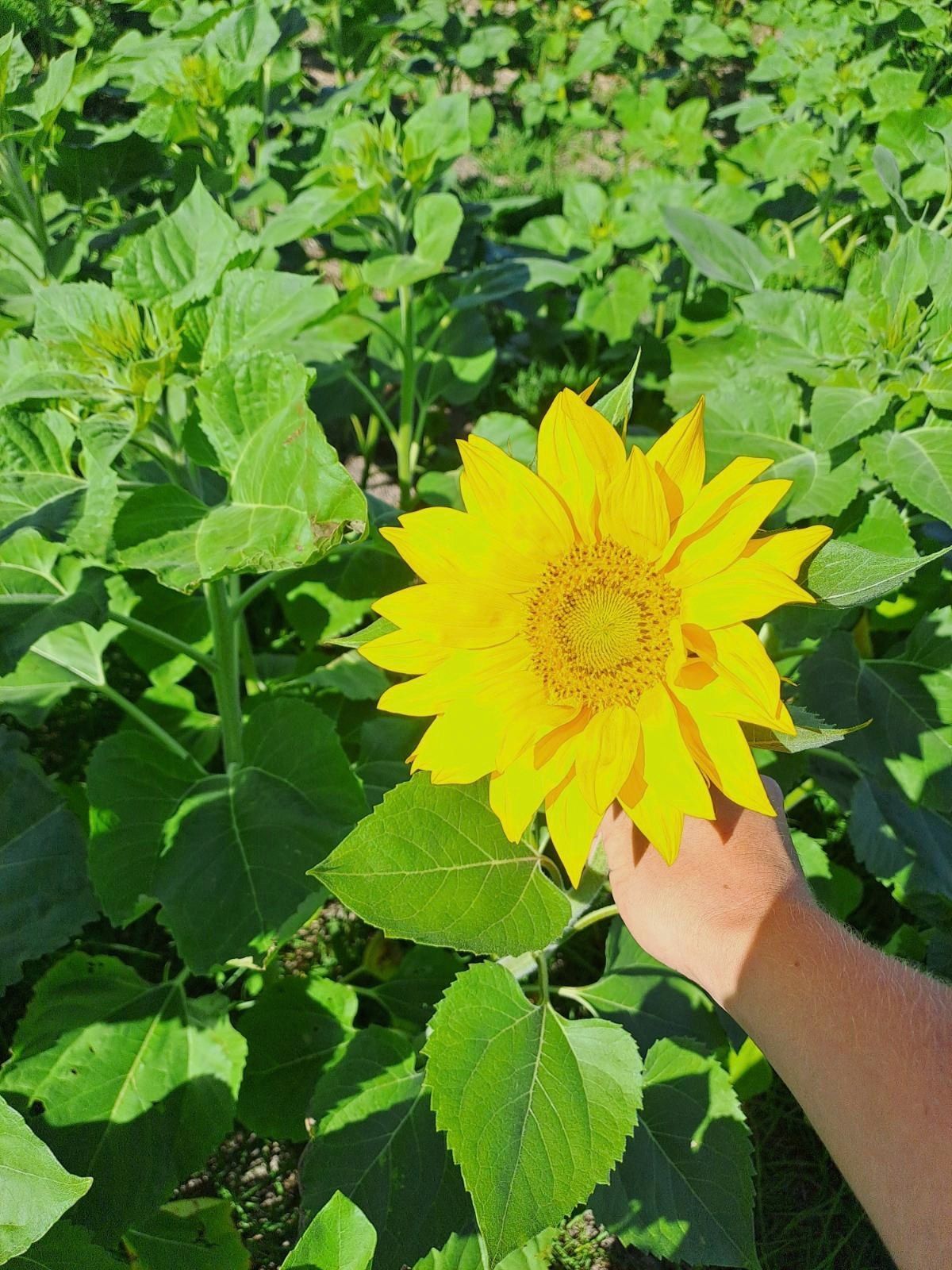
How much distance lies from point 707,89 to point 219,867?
285 inches

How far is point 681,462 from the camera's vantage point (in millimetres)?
1222

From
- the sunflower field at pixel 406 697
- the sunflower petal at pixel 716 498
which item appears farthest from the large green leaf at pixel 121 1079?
the sunflower petal at pixel 716 498

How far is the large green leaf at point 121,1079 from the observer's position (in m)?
1.81

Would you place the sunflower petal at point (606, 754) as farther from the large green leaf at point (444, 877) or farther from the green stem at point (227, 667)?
the green stem at point (227, 667)

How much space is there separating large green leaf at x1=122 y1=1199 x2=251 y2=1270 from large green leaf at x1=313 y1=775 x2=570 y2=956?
1032 millimetres

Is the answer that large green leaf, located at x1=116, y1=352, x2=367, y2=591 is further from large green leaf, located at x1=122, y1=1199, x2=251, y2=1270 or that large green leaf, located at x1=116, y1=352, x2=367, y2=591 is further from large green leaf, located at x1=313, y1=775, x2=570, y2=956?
large green leaf, located at x1=122, y1=1199, x2=251, y2=1270

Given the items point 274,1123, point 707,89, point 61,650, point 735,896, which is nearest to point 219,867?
point 274,1123

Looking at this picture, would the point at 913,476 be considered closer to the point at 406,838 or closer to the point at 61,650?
the point at 406,838

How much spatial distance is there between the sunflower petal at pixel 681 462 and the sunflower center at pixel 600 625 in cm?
10

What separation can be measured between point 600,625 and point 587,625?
0.02m

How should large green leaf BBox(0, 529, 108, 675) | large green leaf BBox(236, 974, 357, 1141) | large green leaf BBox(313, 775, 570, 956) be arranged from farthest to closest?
large green leaf BBox(236, 974, 357, 1141) → large green leaf BBox(0, 529, 108, 675) → large green leaf BBox(313, 775, 570, 956)

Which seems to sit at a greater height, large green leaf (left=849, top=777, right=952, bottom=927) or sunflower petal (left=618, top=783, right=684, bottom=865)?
sunflower petal (left=618, top=783, right=684, bottom=865)

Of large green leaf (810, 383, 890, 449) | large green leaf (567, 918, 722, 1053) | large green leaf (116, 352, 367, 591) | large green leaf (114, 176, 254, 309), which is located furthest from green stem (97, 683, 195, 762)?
large green leaf (810, 383, 890, 449)

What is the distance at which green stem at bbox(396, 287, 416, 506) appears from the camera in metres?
3.24
